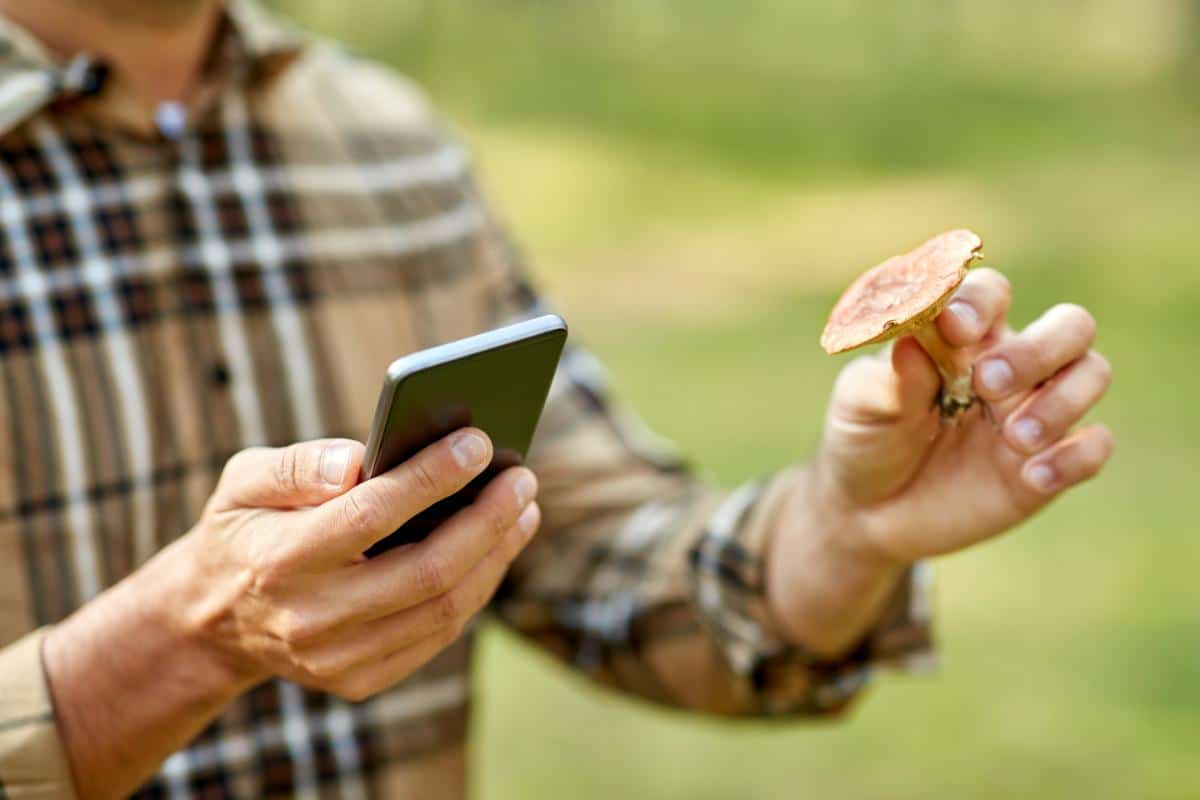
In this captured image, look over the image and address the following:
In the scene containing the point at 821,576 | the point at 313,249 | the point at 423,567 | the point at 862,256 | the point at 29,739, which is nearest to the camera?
the point at 423,567

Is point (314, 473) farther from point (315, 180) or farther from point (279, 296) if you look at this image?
point (315, 180)

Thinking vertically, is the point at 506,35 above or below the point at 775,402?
above

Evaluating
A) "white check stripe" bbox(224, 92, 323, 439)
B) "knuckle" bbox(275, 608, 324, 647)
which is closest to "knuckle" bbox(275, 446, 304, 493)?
"knuckle" bbox(275, 608, 324, 647)

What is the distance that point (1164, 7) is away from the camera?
627 cm

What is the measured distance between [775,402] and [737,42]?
3044mm

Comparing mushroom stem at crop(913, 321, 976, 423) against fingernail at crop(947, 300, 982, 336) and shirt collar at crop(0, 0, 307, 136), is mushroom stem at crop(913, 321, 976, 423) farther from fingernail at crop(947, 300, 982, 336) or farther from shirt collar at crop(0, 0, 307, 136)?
shirt collar at crop(0, 0, 307, 136)

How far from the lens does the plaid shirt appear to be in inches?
54.5

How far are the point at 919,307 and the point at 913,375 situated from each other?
4.5 inches

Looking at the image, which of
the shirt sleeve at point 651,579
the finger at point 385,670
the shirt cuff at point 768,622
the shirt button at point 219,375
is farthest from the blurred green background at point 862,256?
the finger at point 385,670

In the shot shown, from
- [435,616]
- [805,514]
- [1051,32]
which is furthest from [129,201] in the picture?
[1051,32]

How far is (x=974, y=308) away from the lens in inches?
41.0

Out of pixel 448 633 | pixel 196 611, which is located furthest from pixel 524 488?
pixel 196 611

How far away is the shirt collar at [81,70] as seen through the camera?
1.39m

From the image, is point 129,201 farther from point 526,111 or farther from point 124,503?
point 526,111
